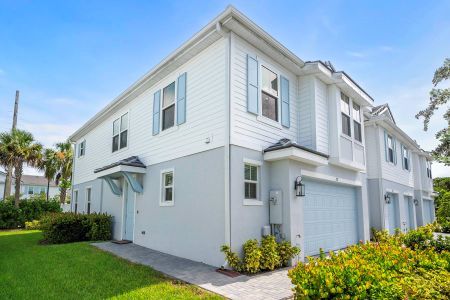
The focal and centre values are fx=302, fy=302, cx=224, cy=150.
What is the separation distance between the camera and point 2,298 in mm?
5293

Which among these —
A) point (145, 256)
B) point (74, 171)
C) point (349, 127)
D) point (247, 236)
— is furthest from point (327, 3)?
point (74, 171)

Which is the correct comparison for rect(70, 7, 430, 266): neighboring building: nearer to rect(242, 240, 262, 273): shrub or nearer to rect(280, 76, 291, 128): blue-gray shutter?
rect(280, 76, 291, 128): blue-gray shutter

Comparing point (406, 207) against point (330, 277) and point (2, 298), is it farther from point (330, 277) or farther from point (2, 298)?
point (2, 298)

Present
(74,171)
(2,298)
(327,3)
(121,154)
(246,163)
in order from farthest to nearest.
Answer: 1. (74,171)
2. (121,154)
3. (327,3)
4. (246,163)
5. (2,298)

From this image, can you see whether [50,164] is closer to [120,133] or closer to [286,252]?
[120,133]

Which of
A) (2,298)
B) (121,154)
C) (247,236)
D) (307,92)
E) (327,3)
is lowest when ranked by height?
(2,298)

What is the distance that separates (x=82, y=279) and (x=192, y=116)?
499cm

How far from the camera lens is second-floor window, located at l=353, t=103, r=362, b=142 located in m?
11.7

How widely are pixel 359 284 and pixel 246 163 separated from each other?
16.0 feet

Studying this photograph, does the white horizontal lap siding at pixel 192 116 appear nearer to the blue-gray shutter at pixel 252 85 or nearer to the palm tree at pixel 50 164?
the blue-gray shutter at pixel 252 85

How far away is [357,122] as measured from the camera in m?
11.9

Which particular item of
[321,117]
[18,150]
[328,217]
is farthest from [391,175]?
[18,150]

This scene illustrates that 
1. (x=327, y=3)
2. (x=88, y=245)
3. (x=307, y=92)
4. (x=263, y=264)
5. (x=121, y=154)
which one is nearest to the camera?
(x=263, y=264)

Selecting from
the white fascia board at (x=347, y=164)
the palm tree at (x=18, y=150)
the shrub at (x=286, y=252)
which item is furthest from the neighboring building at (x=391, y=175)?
the palm tree at (x=18, y=150)
